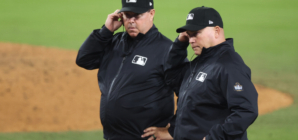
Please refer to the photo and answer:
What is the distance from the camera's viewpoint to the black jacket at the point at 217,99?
2119mm

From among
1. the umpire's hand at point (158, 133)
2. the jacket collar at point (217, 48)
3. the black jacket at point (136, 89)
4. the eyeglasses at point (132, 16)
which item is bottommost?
the umpire's hand at point (158, 133)

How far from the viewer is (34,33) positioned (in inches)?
386

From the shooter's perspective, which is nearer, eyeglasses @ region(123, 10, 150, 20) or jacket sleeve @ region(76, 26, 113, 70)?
eyeglasses @ region(123, 10, 150, 20)

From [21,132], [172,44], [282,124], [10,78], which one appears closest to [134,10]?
[172,44]

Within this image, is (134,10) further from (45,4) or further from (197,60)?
(45,4)

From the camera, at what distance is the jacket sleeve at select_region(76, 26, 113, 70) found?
2.98 metres

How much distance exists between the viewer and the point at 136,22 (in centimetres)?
285

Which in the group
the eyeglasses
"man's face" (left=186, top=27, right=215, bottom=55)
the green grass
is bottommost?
the green grass

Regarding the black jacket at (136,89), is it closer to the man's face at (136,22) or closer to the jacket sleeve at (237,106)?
the man's face at (136,22)

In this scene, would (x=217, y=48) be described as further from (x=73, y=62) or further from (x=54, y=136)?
(x=73, y=62)

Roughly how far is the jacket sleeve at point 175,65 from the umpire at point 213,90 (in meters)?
0.14

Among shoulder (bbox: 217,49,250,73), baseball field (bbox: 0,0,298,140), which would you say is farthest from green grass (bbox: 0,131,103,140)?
shoulder (bbox: 217,49,250,73)

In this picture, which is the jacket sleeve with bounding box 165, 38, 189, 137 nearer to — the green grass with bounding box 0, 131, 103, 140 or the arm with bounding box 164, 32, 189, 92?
the arm with bounding box 164, 32, 189, 92

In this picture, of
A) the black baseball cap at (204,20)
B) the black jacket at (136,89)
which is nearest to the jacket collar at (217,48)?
the black baseball cap at (204,20)
